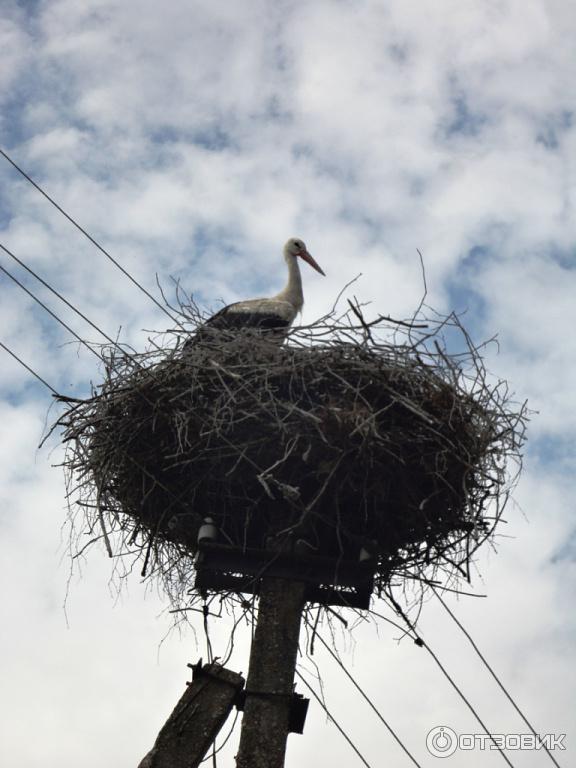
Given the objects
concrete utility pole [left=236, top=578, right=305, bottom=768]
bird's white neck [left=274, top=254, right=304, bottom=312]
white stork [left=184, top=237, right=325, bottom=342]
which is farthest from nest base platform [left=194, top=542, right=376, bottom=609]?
bird's white neck [left=274, top=254, right=304, bottom=312]

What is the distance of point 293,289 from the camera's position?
7.85 metres

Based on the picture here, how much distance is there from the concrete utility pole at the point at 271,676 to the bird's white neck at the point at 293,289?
3.73 m

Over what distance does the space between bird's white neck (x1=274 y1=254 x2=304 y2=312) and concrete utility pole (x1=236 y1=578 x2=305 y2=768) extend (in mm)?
3735

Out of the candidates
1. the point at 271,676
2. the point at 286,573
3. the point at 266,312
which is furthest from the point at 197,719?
the point at 266,312

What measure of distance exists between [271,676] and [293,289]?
4396 millimetres

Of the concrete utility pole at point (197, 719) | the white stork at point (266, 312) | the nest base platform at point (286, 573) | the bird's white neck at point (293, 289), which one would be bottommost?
the concrete utility pole at point (197, 719)

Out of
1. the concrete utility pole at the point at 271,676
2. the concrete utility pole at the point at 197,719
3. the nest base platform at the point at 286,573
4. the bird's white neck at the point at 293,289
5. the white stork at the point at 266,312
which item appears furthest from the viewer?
the bird's white neck at the point at 293,289

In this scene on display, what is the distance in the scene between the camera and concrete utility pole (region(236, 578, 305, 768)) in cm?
367

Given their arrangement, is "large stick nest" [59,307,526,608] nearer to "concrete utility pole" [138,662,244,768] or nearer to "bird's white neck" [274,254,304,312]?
"concrete utility pole" [138,662,244,768]

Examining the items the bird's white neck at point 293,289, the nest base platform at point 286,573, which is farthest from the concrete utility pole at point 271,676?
the bird's white neck at point 293,289

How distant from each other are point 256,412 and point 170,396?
1.44 ft

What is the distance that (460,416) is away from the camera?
4555mm

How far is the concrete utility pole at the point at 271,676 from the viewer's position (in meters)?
3.67

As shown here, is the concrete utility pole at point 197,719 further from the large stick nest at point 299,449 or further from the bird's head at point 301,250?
the bird's head at point 301,250
